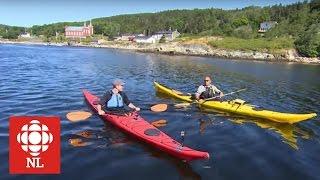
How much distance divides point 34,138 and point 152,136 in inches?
181

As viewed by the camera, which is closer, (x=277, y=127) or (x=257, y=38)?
(x=277, y=127)

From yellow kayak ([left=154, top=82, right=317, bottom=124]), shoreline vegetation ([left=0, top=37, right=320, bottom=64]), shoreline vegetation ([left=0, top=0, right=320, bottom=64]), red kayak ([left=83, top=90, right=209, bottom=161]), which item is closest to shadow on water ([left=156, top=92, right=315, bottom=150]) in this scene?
yellow kayak ([left=154, top=82, right=317, bottom=124])

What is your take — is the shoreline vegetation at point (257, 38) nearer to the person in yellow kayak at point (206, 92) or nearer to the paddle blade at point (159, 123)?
the person in yellow kayak at point (206, 92)

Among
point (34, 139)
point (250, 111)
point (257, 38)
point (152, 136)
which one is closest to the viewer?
point (34, 139)

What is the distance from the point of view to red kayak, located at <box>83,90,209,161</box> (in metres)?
10.1

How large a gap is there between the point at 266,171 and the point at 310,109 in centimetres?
1160

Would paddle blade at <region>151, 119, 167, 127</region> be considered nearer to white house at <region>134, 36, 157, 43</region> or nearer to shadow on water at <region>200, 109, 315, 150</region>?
shadow on water at <region>200, 109, 315, 150</region>

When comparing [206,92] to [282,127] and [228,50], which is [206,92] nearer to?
[282,127]

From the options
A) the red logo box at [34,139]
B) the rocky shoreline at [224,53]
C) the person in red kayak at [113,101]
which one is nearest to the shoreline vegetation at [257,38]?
the rocky shoreline at [224,53]

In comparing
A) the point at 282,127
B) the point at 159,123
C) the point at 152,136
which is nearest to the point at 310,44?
the point at 282,127

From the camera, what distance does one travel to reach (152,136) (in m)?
11.5

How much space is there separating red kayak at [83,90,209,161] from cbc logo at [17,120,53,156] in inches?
155

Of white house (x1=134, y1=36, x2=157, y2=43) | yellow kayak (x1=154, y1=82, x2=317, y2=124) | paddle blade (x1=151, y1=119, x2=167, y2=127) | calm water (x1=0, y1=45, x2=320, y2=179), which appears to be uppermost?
white house (x1=134, y1=36, x2=157, y2=43)

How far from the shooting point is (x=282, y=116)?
1573cm
